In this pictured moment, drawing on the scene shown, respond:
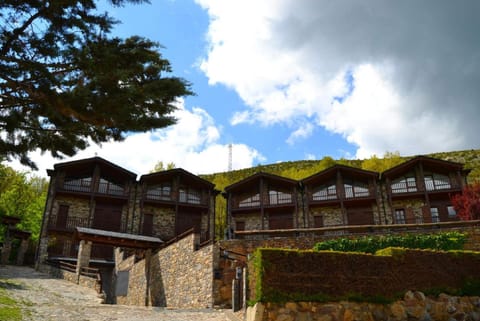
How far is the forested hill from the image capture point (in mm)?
40625

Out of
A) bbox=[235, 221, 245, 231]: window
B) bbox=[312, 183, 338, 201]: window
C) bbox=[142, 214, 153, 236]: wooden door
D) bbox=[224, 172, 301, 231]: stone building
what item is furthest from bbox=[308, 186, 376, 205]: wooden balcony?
bbox=[142, 214, 153, 236]: wooden door

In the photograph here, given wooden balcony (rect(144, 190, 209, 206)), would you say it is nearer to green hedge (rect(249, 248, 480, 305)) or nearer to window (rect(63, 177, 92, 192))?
window (rect(63, 177, 92, 192))

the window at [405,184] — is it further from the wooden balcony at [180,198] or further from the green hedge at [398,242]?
the wooden balcony at [180,198]

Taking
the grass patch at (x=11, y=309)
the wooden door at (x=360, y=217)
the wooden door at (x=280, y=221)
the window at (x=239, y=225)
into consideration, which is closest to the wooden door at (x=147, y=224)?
the window at (x=239, y=225)

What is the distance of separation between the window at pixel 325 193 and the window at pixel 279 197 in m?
1.71

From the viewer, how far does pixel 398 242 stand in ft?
56.4

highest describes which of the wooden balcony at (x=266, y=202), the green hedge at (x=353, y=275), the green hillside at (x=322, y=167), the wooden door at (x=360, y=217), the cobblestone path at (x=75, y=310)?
the green hillside at (x=322, y=167)

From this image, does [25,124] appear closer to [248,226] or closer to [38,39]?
[38,39]

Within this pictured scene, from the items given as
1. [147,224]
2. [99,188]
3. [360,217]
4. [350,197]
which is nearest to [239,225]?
[147,224]

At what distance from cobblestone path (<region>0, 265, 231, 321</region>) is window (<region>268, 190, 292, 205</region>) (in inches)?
567

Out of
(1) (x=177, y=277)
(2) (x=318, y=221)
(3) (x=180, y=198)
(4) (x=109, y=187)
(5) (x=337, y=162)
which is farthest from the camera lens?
(5) (x=337, y=162)

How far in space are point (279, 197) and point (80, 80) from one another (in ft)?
73.3

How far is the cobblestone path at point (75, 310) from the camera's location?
10.0 metres

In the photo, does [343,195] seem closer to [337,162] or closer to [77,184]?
[77,184]
